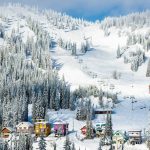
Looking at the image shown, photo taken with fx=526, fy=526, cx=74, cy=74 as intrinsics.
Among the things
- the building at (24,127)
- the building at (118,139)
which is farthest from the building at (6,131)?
the building at (118,139)

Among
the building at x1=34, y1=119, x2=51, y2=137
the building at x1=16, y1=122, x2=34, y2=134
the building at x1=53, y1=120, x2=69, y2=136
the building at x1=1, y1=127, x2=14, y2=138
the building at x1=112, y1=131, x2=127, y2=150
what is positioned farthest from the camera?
the building at x1=16, y1=122, x2=34, y2=134

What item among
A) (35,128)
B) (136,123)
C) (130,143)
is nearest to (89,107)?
(136,123)

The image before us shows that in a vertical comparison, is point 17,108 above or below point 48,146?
above

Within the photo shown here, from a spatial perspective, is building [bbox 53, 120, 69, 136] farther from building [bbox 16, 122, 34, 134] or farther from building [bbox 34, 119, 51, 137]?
building [bbox 16, 122, 34, 134]

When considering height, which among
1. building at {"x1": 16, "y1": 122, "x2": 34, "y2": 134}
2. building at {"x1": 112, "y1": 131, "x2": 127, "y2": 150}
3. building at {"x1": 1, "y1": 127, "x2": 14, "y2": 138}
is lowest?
building at {"x1": 112, "y1": 131, "x2": 127, "y2": 150}

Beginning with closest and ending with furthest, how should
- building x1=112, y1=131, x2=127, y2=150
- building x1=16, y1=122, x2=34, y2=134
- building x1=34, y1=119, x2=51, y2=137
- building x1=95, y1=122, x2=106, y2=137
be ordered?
1. building x1=112, y1=131, x2=127, y2=150
2. building x1=95, y1=122, x2=106, y2=137
3. building x1=34, y1=119, x2=51, y2=137
4. building x1=16, y1=122, x2=34, y2=134

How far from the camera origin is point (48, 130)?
17125cm

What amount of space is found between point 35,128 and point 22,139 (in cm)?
4190

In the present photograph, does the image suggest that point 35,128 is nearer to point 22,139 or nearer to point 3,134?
point 3,134

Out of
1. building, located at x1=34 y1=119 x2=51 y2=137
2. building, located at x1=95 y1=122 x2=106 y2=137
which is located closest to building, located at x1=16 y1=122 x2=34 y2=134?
building, located at x1=34 y1=119 x2=51 y2=137

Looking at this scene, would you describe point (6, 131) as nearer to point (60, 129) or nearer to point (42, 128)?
point (42, 128)

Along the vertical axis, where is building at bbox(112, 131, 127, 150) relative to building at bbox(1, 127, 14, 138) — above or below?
below

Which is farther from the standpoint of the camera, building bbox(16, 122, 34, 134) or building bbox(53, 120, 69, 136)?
building bbox(16, 122, 34, 134)

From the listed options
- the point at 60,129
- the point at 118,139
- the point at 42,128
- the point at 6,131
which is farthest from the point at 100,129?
the point at 6,131
